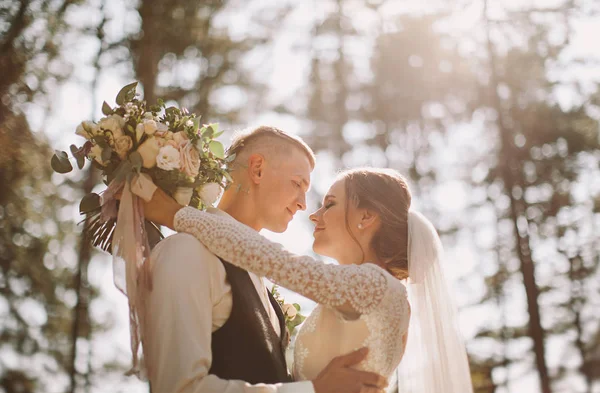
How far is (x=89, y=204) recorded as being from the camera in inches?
153

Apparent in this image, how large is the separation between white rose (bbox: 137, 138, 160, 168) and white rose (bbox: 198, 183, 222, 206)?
33 centimetres

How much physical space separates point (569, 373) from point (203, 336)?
13436 millimetres

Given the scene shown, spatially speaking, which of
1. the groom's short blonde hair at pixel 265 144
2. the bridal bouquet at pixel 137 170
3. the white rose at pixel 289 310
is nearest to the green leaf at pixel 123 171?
the bridal bouquet at pixel 137 170

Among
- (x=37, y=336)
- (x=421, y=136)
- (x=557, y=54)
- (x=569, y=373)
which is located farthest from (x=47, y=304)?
(x=557, y=54)

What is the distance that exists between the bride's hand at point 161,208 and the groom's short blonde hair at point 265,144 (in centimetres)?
62

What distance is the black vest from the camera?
3.37 meters

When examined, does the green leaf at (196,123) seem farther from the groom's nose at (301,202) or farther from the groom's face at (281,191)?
the groom's nose at (301,202)

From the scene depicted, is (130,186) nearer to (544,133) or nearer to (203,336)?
(203,336)

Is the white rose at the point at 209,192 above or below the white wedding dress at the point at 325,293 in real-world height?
above

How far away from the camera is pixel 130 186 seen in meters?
3.55

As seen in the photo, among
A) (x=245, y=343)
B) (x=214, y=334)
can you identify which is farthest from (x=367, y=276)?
(x=214, y=334)

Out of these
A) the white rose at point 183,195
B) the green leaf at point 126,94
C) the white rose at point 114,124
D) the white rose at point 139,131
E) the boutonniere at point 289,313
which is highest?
the green leaf at point 126,94

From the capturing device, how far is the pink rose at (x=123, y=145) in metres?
3.62

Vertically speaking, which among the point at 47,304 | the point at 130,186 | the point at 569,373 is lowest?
the point at 130,186
